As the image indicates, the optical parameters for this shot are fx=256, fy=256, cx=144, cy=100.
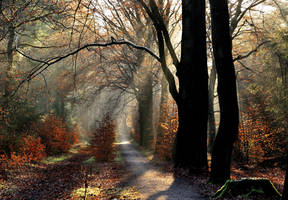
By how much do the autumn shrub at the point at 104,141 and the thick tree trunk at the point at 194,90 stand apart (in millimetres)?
6835

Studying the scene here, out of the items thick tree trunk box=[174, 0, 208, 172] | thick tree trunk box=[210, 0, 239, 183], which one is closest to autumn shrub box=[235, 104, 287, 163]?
thick tree trunk box=[174, 0, 208, 172]

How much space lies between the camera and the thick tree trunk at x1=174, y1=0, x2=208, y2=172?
864cm

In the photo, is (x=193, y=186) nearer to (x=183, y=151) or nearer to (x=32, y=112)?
(x=183, y=151)

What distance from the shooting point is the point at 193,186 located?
23.1 ft

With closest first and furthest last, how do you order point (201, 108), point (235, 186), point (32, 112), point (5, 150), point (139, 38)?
1. point (235, 186)
2. point (201, 108)
3. point (5, 150)
4. point (139, 38)
5. point (32, 112)

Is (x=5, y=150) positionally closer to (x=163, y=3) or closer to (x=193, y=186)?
(x=193, y=186)

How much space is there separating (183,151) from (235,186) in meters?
3.37

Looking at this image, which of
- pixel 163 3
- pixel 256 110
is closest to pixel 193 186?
pixel 256 110

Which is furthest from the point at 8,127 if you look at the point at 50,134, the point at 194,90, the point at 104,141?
the point at 194,90

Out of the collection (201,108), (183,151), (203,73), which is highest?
(203,73)

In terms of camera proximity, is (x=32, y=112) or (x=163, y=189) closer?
(x=163, y=189)

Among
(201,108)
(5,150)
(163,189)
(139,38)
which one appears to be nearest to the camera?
(163,189)

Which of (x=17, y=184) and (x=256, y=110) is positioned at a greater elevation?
(x=256, y=110)

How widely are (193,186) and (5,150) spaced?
31.2 ft
